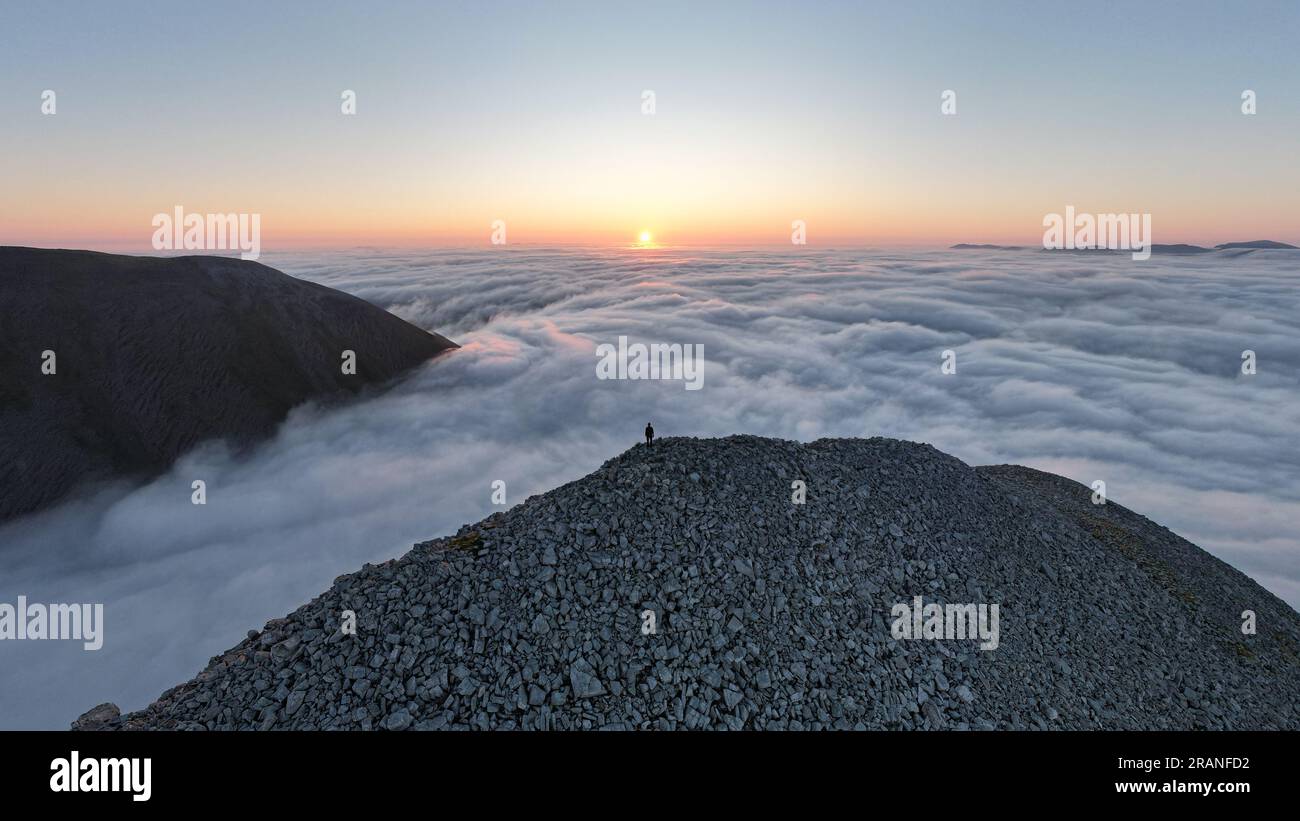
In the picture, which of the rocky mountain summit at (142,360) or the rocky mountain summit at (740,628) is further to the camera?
the rocky mountain summit at (142,360)

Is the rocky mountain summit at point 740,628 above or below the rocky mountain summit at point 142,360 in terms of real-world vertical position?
below

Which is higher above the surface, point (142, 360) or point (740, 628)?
point (142, 360)

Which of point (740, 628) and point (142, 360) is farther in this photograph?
point (142, 360)

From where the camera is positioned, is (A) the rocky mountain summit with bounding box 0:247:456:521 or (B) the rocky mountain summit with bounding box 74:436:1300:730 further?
(A) the rocky mountain summit with bounding box 0:247:456:521

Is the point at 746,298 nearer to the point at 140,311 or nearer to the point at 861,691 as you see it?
the point at 140,311

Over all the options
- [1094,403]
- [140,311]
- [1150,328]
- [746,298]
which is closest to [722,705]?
[140,311]
